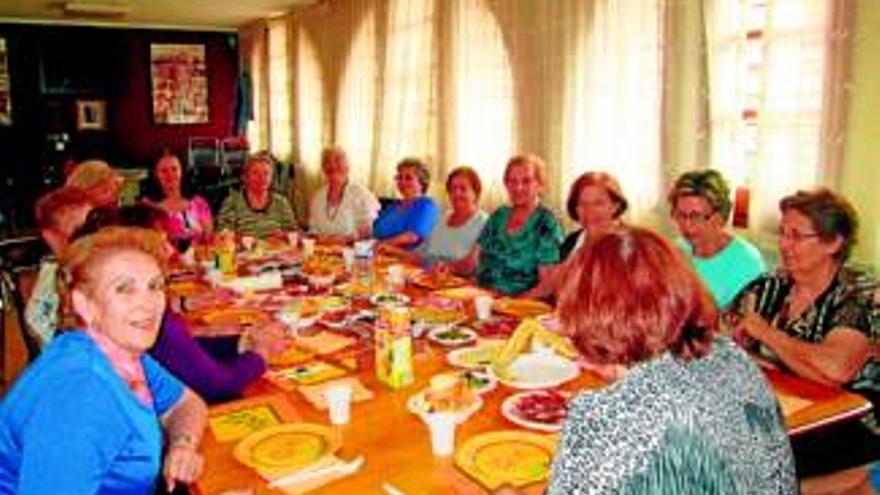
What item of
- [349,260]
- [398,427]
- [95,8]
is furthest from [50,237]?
[95,8]

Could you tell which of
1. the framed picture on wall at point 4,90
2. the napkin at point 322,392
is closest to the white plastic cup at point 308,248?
the napkin at point 322,392

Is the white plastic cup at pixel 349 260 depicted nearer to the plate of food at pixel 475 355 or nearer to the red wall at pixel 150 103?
the plate of food at pixel 475 355

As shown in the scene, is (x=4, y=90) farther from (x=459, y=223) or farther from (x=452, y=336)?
(x=452, y=336)

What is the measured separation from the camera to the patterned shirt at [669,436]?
1010 millimetres

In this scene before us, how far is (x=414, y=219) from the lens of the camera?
4121mm

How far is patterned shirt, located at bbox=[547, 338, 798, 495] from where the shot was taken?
1010 mm

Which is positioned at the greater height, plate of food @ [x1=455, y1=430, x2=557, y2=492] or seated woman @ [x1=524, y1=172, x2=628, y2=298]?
seated woman @ [x1=524, y1=172, x2=628, y2=298]

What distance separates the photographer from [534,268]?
3203 mm

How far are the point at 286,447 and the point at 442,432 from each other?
0.32m

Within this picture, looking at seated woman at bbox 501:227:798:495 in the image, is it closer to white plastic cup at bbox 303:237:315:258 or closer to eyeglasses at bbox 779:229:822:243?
eyeglasses at bbox 779:229:822:243

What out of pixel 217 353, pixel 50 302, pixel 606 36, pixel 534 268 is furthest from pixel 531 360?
pixel 606 36

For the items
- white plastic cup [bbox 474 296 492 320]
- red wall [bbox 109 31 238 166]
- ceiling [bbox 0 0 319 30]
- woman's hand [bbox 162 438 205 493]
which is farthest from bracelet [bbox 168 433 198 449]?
red wall [bbox 109 31 238 166]

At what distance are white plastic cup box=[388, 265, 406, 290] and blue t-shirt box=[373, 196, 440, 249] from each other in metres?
1.09

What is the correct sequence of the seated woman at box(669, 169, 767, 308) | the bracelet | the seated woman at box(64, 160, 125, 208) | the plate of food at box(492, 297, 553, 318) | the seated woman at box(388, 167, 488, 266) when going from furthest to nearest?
the seated woman at box(388, 167, 488, 266), the seated woman at box(64, 160, 125, 208), the seated woman at box(669, 169, 767, 308), the plate of food at box(492, 297, 553, 318), the bracelet
